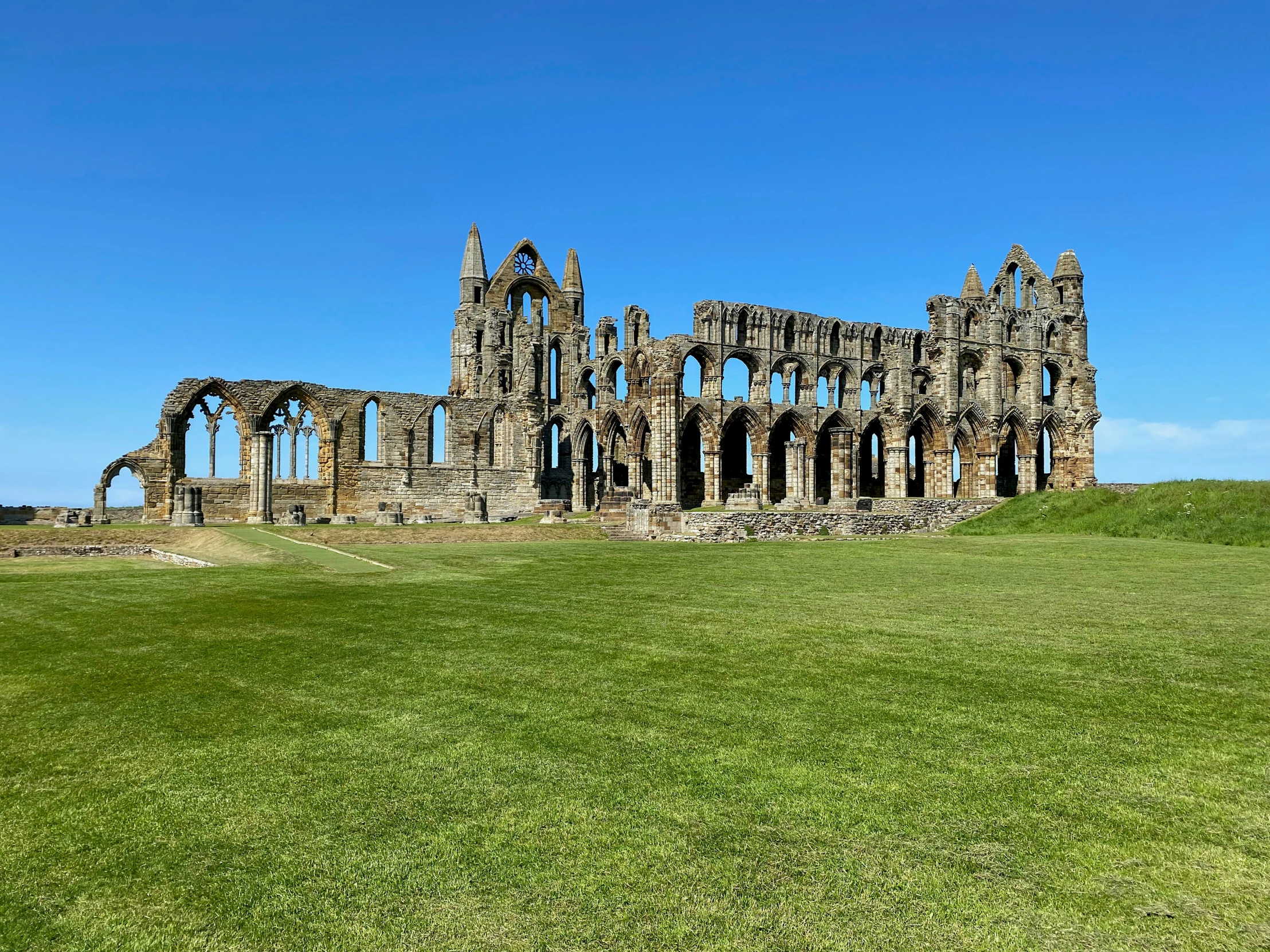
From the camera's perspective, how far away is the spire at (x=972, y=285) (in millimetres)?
53312

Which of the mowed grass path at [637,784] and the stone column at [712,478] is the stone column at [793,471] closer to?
the stone column at [712,478]

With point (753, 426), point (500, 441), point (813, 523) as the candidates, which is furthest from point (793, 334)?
point (813, 523)

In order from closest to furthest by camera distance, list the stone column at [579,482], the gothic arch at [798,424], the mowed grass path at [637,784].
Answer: the mowed grass path at [637,784] < the gothic arch at [798,424] < the stone column at [579,482]

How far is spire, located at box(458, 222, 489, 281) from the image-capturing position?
178 feet

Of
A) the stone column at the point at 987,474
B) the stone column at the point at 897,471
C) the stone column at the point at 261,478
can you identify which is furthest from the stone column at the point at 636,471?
the stone column at the point at 987,474

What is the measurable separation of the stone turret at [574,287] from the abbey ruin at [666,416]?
0.12 metres

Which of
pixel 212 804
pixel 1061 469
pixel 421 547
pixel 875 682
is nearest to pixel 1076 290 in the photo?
pixel 1061 469

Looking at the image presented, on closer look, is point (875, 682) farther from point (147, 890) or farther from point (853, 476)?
point (853, 476)

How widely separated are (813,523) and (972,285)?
35406 mm

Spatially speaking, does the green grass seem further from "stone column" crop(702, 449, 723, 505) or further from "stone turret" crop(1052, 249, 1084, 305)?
"stone turret" crop(1052, 249, 1084, 305)

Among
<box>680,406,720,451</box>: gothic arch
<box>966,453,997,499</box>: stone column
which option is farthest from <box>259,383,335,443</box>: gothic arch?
<box>966,453,997,499</box>: stone column

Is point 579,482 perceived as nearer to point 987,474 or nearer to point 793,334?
point 793,334

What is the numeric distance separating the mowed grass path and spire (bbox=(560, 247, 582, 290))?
50508 millimetres

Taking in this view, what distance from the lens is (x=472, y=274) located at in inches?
2138
